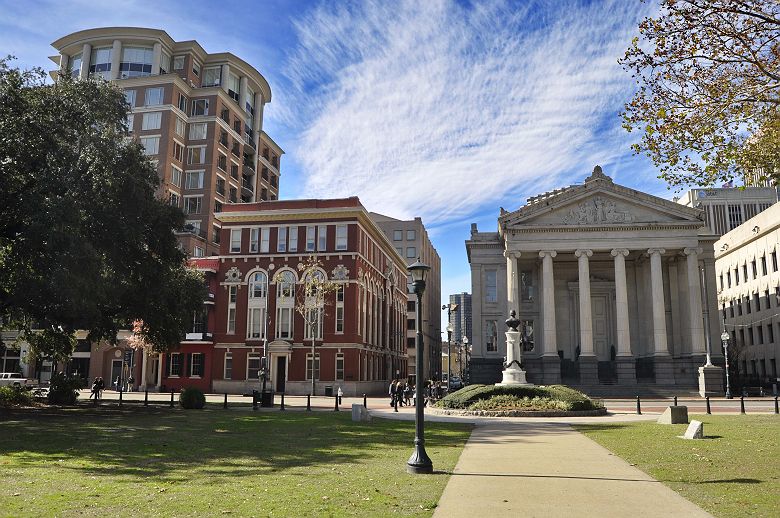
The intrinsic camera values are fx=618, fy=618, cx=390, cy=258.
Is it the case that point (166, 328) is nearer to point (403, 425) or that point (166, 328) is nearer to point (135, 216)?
point (135, 216)

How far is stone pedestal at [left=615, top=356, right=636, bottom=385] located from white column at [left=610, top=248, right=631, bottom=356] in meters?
0.59

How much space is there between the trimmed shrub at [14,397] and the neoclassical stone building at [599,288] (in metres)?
41.0

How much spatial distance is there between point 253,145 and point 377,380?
40778 millimetres

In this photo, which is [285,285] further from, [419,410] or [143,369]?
[419,410]

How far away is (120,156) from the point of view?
2839 centimetres

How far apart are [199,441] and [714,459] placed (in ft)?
43.7

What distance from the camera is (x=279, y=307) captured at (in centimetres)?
5941

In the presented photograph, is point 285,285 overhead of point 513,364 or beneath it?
overhead

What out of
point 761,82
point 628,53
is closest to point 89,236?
point 628,53

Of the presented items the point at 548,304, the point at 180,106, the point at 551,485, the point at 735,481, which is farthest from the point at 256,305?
the point at 735,481

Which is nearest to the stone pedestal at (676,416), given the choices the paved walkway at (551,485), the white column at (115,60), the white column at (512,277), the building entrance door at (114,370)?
the paved walkway at (551,485)

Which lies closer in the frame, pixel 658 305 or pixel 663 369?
pixel 663 369

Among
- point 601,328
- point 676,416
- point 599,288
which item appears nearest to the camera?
point 676,416

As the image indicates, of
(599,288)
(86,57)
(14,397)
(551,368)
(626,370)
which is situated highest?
(86,57)
